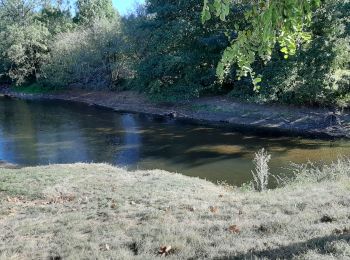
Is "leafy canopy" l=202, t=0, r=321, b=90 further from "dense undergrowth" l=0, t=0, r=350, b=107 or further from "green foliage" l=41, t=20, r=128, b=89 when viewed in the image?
"green foliage" l=41, t=20, r=128, b=89

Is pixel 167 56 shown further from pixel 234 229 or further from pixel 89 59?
pixel 234 229

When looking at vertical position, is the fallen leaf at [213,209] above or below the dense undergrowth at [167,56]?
below

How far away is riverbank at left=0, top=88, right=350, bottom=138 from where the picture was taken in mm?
22938

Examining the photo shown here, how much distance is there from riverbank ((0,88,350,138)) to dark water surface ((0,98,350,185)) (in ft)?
5.83

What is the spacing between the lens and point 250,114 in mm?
26844

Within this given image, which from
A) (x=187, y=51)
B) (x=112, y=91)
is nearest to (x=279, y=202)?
(x=187, y=51)

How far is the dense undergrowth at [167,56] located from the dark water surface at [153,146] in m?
4.51

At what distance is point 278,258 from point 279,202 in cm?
350

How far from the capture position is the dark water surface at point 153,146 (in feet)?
56.4

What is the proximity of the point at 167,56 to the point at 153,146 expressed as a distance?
37.4 feet

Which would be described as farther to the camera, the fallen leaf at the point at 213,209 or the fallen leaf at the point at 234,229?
the fallen leaf at the point at 213,209

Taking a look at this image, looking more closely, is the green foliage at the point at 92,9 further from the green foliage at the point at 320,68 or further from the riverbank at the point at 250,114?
the green foliage at the point at 320,68

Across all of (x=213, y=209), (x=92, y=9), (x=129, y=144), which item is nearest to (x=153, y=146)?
(x=129, y=144)

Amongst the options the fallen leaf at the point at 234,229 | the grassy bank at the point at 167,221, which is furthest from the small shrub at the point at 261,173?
the fallen leaf at the point at 234,229
